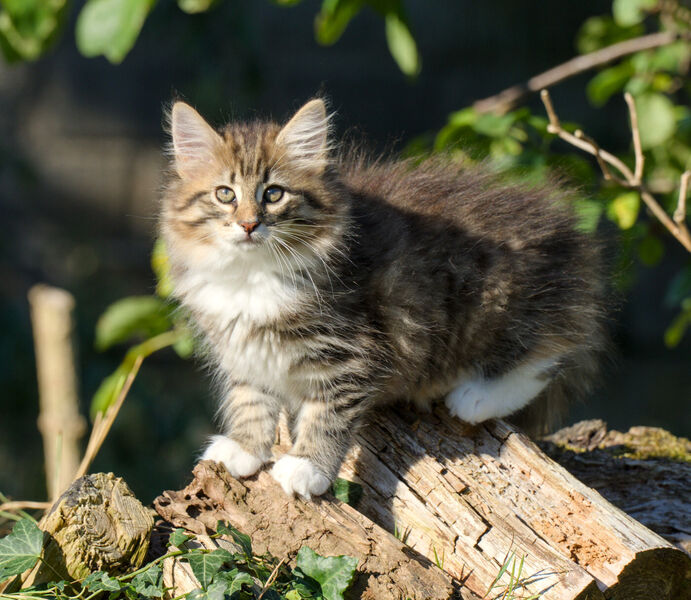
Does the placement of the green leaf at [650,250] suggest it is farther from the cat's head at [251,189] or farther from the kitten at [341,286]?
the cat's head at [251,189]

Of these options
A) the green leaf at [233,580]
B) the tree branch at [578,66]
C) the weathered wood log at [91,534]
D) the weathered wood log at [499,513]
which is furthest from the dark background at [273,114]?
the green leaf at [233,580]

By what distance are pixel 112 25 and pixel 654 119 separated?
1910 millimetres

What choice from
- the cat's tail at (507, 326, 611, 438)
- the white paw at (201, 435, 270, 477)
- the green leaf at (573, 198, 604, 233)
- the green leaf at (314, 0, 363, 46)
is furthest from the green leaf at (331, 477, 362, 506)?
the green leaf at (314, 0, 363, 46)

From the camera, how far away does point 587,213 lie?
9.30ft

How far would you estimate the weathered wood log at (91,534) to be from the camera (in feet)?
6.39

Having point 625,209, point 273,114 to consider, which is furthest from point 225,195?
point 273,114

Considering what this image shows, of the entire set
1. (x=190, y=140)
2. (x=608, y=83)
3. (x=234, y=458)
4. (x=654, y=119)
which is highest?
(x=608, y=83)

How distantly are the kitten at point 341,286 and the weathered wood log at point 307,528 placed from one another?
0.08 metres

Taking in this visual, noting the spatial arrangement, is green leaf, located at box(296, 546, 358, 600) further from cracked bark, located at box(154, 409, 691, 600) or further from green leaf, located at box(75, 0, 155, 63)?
green leaf, located at box(75, 0, 155, 63)

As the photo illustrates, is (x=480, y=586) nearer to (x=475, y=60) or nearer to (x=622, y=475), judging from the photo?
(x=622, y=475)

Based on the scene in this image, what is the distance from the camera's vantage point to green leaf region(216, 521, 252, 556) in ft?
6.52

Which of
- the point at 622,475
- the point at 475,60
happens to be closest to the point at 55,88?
the point at 475,60

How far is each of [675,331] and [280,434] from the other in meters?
1.61

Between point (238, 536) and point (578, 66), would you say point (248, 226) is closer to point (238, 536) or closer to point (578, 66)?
point (238, 536)
